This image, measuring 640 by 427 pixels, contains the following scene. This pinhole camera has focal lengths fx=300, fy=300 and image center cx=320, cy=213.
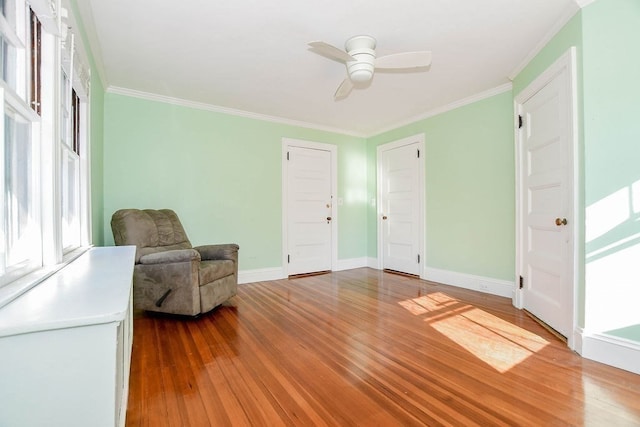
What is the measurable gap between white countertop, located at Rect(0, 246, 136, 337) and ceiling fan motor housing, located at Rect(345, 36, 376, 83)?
209cm

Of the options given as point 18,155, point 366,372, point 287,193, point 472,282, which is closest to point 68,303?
point 18,155

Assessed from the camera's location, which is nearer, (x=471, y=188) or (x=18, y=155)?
(x=18, y=155)

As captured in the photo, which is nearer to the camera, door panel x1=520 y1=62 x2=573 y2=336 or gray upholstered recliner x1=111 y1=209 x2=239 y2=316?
door panel x1=520 y1=62 x2=573 y2=336

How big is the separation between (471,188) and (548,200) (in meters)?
1.20

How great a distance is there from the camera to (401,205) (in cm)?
459

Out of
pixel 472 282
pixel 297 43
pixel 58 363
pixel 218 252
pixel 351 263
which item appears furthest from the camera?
pixel 351 263

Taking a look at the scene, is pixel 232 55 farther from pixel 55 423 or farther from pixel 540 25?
pixel 55 423

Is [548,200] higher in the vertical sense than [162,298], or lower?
higher

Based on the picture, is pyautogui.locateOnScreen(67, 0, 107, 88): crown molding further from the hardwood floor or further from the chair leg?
the hardwood floor

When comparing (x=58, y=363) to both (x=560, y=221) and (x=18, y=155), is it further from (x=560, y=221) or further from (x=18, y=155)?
(x=560, y=221)

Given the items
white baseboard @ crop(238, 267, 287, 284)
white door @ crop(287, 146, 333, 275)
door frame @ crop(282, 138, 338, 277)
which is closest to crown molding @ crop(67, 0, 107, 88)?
door frame @ crop(282, 138, 338, 277)

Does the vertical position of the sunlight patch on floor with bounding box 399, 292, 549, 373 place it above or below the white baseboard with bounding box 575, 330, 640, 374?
below

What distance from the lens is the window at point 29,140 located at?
1.12 meters

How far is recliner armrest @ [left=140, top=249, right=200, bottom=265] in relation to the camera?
8.53ft
